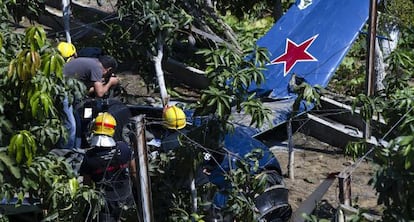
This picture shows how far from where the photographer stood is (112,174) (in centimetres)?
772

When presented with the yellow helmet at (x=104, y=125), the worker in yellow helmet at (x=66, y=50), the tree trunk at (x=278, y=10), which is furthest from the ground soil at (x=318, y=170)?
the tree trunk at (x=278, y=10)

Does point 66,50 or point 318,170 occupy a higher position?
point 66,50

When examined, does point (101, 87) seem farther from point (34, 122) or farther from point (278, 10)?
point (278, 10)

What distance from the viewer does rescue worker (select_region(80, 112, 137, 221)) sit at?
7609mm

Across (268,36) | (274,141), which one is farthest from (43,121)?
(268,36)

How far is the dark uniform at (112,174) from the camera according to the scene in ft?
25.1

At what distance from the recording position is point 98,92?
10273mm

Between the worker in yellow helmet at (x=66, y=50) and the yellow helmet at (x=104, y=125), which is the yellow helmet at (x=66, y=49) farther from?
the yellow helmet at (x=104, y=125)

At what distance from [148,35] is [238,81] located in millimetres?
3758

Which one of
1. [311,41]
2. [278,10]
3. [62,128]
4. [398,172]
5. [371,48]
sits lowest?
[398,172]

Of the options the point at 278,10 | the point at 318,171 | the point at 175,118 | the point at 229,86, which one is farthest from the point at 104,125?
the point at 278,10

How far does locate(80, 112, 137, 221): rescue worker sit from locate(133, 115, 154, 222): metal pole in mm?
538

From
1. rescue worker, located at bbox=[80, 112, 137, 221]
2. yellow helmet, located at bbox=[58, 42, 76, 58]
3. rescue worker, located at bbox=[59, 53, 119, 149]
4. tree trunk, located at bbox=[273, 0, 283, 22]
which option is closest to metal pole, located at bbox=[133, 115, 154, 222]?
rescue worker, located at bbox=[80, 112, 137, 221]

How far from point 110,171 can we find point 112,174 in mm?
34
